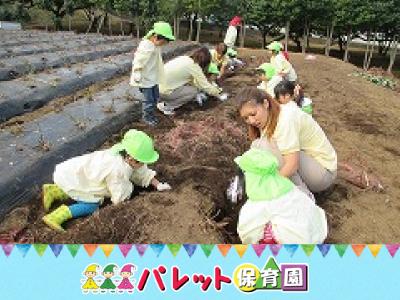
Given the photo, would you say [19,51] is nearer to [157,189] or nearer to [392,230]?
[157,189]

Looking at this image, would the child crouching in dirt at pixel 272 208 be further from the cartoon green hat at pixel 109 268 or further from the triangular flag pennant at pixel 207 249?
the cartoon green hat at pixel 109 268

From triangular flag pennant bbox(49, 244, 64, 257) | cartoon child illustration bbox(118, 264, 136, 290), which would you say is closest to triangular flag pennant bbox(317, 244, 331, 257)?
cartoon child illustration bbox(118, 264, 136, 290)

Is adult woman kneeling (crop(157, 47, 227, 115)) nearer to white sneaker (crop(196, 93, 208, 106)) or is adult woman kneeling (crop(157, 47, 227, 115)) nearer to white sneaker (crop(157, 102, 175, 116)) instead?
white sneaker (crop(157, 102, 175, 116))

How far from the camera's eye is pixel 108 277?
2.50 metres

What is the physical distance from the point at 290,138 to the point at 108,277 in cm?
220

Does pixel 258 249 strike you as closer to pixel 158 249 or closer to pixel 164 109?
pixel 158 249

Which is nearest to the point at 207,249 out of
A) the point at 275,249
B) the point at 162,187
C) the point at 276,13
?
the point at 275,249

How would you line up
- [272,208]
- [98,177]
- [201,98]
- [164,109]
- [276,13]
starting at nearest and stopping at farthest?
[272,208] → [98,177] → [164,109] → [201,98] → [276,13]

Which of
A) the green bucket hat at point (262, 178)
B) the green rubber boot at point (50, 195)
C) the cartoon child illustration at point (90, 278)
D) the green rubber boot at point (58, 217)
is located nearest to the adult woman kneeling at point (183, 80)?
the green rubber boot at point (50, 195)

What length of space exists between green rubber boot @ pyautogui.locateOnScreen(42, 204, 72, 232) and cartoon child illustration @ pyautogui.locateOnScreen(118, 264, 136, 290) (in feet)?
5.33

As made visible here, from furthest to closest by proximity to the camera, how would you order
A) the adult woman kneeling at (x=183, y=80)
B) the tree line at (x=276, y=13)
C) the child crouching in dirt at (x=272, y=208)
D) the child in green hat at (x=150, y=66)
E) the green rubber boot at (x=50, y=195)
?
1. the tree line at (x=276, y=13)
2. the adult woman kneeling at (x=183, y=80)
3. the child in green hat at (x=150, y=66)
4. the green rubber boot at (x=50, y=195)
5. the child crouching in dirt at (x=272, y=208)

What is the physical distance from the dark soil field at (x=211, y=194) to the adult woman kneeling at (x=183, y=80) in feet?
0.71

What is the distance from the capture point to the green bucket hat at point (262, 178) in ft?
11.1

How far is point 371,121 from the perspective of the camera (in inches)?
340
